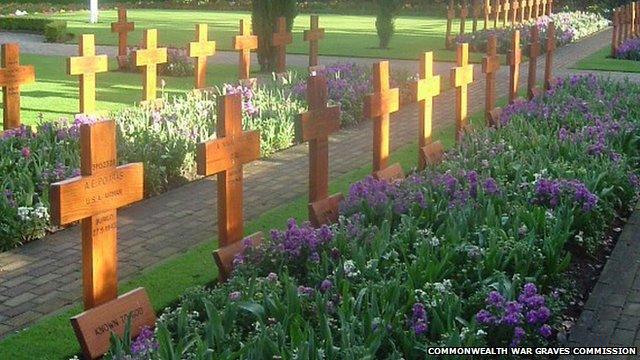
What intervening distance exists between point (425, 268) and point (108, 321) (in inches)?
62.3

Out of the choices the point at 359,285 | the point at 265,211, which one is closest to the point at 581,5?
the point at 265,211

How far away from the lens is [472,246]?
5457mm

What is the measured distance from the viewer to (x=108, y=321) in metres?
4.60

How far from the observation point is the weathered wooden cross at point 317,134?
641cm

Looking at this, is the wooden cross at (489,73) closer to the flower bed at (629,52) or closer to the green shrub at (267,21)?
the green shrub at (267,21)

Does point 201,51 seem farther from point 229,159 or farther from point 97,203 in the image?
point 97,203

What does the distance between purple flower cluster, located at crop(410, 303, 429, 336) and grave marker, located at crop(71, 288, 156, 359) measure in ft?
4.01

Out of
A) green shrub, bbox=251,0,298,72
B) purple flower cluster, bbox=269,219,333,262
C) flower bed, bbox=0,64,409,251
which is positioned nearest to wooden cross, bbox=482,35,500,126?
flower bed, bbox=0,64,409,251

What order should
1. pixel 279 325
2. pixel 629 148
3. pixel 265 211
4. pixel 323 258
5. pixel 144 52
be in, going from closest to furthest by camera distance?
pixel 279 325 → pixel 323 258 → pixel 265 211 → pixel 629 148 → pixel 144 52

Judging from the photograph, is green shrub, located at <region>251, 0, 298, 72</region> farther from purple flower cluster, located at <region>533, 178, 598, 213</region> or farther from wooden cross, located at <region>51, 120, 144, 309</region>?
wooden cross, located at <region>51, 120, 144, 309</region>

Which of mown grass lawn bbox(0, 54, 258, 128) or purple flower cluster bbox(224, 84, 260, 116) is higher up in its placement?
purple flower cluster bbox(224, 84, 260, 116)

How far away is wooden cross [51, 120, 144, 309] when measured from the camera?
4.47 meters

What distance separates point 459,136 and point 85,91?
434 cm

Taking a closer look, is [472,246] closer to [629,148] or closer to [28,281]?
[28,281]
